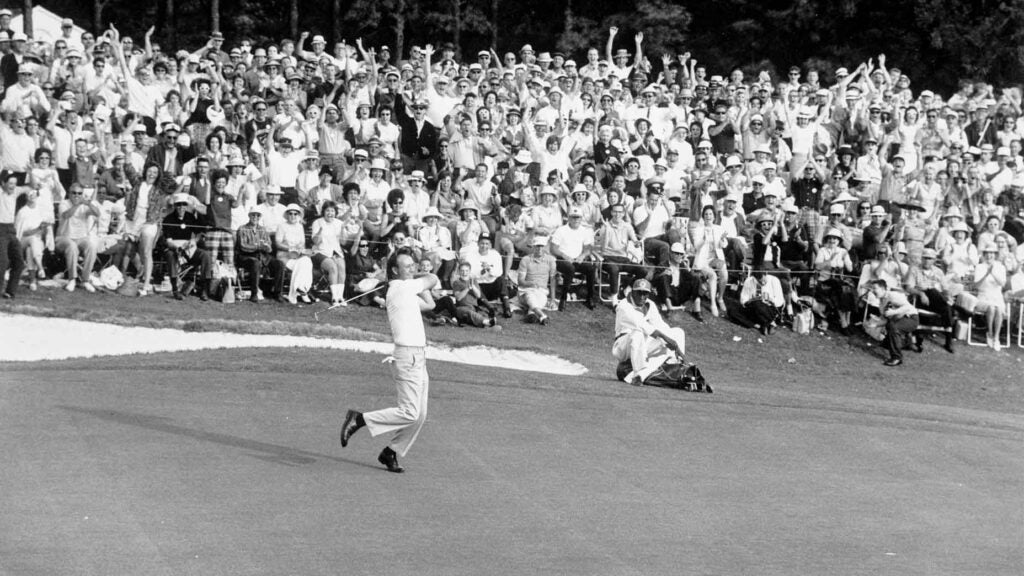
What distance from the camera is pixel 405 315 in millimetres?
13305

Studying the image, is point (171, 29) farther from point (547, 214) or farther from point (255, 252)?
point (547, 214)

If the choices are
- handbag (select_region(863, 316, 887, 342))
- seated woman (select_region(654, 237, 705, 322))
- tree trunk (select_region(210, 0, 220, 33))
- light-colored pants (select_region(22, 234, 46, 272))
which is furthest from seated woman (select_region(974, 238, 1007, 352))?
tree trunk (select_region(210, 0, 220, 33))

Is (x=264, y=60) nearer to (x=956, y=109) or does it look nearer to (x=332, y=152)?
(x=332, y=152)

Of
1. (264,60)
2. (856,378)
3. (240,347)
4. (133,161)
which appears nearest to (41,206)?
(133,161)

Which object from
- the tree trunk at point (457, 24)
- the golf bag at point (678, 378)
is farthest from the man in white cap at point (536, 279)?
the tree trunk at point (457, 24)

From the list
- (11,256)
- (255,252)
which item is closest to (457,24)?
(255,252)

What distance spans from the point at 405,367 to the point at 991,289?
15.5m

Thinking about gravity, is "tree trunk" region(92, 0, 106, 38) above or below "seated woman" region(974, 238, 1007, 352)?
above

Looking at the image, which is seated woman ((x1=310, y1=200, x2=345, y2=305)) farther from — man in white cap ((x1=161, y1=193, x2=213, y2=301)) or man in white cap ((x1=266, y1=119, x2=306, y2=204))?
man in white cap ((x1=161, y1=193, x2=213, y2=301))

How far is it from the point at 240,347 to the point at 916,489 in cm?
959

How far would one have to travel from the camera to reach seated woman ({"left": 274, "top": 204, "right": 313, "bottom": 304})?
23.7m

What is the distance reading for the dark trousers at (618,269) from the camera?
2519cm

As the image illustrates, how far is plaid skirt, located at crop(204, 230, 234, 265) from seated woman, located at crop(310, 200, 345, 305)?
A: 4.37ft

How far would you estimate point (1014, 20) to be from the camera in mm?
39500
